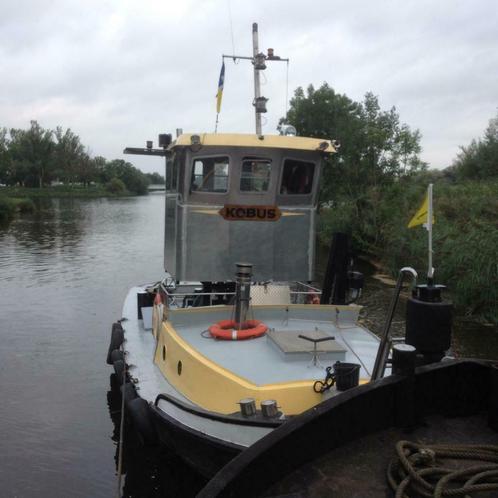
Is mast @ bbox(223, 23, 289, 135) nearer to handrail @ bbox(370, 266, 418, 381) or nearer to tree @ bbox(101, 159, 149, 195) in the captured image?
handrail @ bbox(370, 266, 418, 381)

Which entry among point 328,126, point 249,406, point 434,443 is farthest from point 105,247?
point 434,443

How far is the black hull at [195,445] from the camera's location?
527 cm

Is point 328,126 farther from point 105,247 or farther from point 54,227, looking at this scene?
point 54,227

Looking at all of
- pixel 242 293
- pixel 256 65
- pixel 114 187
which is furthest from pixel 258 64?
pixel 114 187

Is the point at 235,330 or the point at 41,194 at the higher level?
the point at 235,330

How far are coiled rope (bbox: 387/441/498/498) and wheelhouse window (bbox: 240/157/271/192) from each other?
523cm

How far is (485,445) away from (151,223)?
43356 mm

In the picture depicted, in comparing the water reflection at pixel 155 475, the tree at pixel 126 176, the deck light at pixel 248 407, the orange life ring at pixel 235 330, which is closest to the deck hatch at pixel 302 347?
the orange life ring at pixel 235 330

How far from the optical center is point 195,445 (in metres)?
5.59

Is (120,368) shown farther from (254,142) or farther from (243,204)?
(254,142)

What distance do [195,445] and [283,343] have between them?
4.89 feet

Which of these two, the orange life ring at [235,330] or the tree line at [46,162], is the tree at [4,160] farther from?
the orange life ring at [235,330]

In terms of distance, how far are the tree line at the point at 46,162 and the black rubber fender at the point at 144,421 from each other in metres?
83.9

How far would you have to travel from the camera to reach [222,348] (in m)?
6.45
